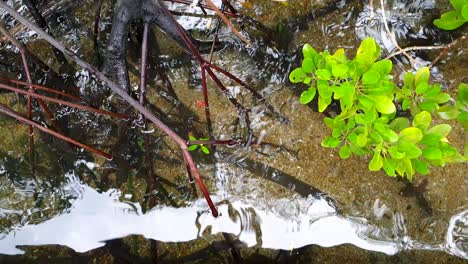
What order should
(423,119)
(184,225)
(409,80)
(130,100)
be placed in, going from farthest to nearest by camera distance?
(184,225) → (409,80) → (423,119) → (130,100)

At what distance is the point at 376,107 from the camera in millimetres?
1466

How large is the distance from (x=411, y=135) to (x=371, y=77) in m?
0.23

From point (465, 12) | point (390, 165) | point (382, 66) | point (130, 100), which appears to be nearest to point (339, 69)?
point (382, 66)

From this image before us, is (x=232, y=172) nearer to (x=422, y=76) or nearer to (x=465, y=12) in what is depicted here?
(x=422, y=76)

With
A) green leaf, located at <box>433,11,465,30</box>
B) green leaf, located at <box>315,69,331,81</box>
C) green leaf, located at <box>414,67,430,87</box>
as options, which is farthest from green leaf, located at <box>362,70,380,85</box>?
green leaf, located at <box>433,11,465,30</box>

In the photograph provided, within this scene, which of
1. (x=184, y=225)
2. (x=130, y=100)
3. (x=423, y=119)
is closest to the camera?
(x=130, y=100)

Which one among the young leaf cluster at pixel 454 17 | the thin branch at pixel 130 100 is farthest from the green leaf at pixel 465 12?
the thin branch at pixel 130 100

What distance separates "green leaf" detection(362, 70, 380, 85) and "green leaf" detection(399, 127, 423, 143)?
186 millimetres

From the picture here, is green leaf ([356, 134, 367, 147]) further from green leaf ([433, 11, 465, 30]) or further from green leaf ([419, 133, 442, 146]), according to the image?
green leaf ([433, 11, 465, 30])

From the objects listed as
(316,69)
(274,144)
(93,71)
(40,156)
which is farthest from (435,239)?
(40,156)

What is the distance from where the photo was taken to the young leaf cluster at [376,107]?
1.42 m

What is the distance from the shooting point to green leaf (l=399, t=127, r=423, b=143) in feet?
4.60

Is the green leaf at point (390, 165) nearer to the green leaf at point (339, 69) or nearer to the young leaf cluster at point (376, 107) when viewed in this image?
the young leaf cluster at point (376, 107)

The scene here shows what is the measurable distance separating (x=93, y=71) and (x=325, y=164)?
100 cm
